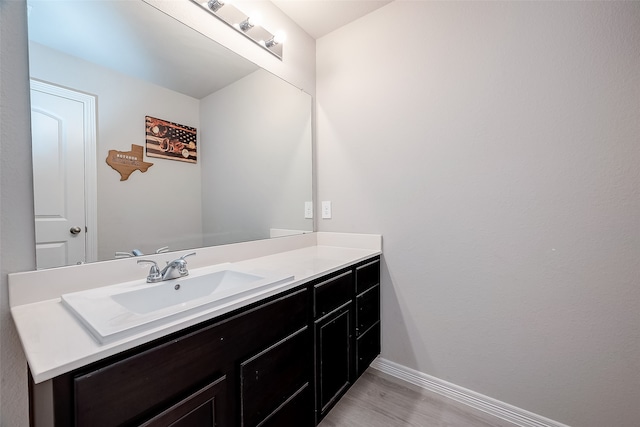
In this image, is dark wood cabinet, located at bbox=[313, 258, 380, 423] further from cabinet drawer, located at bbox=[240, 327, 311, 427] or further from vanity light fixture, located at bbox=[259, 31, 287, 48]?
vanity light fixture, located at bbox=[259, 31, 287, 48]

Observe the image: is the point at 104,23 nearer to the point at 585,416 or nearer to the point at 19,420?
the point at 19,420

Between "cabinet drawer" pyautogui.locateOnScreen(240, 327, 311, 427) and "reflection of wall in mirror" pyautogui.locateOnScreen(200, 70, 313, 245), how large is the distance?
2.24ft

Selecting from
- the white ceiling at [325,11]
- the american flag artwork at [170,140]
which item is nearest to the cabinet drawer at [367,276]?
the american flag artwork at [170,140]

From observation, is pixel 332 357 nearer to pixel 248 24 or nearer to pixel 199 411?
pixel 199 411

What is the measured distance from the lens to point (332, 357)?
130 cm

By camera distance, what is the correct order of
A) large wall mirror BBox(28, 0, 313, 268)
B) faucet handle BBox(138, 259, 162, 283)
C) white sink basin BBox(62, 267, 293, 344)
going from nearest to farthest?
white sink basin BBox(62, 267, 293, 344), large wall mirror BBox(28, 0, 313, 268), faucet handle BBox(138, 259, 162, 283)

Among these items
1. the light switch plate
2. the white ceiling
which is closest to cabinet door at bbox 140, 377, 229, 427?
the light switch plate

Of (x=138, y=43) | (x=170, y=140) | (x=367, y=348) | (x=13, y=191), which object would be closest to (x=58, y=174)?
(x=13, y=191)

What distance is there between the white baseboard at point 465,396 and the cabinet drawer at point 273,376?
0.84m

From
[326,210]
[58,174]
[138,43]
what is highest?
[138,43]

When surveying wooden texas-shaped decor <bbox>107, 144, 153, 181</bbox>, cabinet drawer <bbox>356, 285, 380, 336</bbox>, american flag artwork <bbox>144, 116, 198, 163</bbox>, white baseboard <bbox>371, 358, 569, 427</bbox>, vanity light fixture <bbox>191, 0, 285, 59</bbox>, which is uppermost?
vanity light fixture <bbox>191, 0, 285, 59</bbox>

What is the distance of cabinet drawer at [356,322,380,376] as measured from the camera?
1522 mm

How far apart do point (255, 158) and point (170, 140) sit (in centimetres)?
53

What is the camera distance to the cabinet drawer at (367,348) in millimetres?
1522
